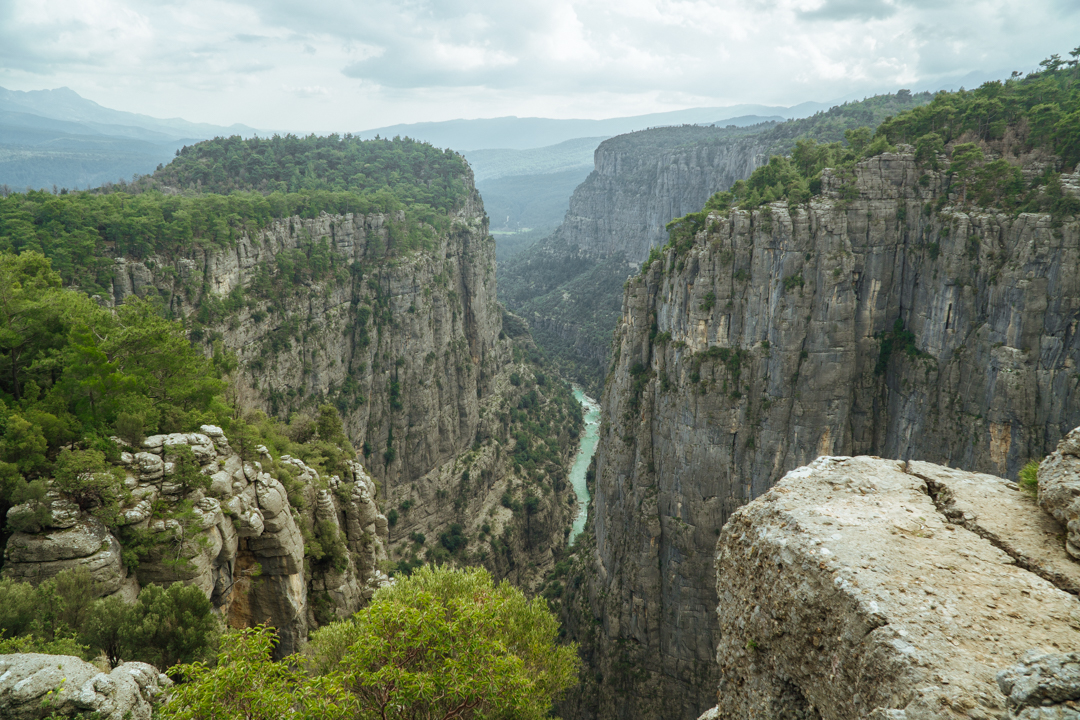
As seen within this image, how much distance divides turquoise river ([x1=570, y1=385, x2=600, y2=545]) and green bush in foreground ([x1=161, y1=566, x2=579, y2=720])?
6246cm

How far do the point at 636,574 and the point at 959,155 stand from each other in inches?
1635

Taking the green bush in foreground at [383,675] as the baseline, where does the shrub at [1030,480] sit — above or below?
above

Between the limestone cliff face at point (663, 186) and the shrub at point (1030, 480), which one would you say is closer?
the shrub at point (1030, 480)

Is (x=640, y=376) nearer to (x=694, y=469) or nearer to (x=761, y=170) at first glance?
(x=694, y=469)

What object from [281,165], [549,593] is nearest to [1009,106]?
[549,593]

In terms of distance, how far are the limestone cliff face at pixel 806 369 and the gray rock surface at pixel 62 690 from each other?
138ft

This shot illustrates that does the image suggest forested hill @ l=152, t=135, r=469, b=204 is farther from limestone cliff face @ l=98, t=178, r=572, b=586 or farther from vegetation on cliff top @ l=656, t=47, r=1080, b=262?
vegetation on cliff top @ l=656, t=47, r=1080, b=262

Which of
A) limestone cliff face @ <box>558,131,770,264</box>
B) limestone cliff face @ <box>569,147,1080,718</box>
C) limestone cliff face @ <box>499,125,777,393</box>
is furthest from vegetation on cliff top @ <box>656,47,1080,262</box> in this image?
limestone cliff face @ <box>558,131,770,264</box>

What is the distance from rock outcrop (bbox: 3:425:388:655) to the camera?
16547 millimetres

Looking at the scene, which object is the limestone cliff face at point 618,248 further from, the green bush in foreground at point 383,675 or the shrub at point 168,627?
the shrub at point 168,627

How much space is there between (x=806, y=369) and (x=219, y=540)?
41065 mm

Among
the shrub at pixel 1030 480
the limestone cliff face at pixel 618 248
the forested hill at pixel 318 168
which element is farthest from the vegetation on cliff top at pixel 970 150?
the limestone cliff face at pixel 618 248

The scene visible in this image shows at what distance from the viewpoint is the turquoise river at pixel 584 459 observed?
86.5 m

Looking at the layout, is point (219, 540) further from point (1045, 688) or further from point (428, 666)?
point (1045, 688)
